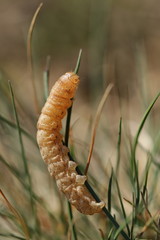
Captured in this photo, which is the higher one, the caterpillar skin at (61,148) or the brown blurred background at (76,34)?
the caterpillar skin at (61,148)

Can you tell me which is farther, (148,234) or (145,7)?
(145,7)

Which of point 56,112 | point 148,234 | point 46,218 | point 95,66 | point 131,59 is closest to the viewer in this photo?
point 56,112

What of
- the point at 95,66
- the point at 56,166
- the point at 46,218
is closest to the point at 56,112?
the point at 56,166

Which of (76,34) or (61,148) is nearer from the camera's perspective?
(61,148)

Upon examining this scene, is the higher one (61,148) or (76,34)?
A: (61,148)

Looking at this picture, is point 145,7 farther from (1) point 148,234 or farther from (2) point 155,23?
(1) point 148,234

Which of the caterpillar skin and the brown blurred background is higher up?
the caterpillar skin

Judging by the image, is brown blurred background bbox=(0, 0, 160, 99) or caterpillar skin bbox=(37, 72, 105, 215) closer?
caterpillar skin bbox=(37, 72, 105, 215)

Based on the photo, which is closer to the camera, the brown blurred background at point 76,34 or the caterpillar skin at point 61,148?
the caterpillar skin at point 61,148
